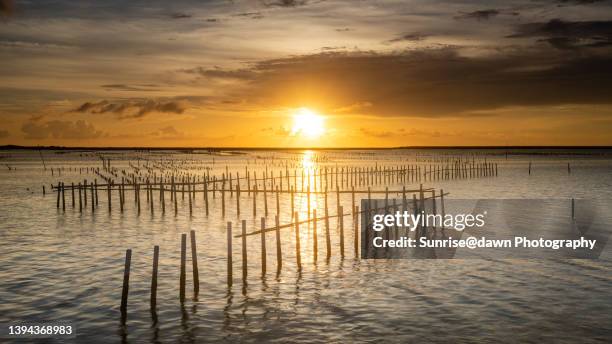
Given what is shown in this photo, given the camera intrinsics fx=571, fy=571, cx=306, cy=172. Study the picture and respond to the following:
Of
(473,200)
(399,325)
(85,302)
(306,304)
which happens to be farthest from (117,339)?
(473,200)

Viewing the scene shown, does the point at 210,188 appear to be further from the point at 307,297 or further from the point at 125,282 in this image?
the point at 125,282

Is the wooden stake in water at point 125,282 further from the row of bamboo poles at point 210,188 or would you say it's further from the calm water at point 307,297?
the row of bamboo poles at point 210,188

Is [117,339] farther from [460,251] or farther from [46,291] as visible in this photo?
[460,251]

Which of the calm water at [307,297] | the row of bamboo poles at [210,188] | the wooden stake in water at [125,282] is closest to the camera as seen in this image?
the calm water at [307,297]

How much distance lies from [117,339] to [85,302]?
3.45 metres

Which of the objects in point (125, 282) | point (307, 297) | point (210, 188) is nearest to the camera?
point (125, 282)

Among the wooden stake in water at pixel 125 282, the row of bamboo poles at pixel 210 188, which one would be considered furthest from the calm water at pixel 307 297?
the row of bamboo poles at pixel 210 188

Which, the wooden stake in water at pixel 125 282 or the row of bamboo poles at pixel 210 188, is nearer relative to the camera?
the wooden stake in water at pixel 125 282

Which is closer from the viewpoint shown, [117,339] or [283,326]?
[117,339]

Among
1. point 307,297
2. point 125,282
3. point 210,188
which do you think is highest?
point 125,282

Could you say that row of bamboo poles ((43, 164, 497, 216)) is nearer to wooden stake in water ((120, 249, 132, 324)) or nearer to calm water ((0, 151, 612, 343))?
calm water ((0, 151, 612, 343))

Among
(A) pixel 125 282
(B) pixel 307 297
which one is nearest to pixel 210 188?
(B) pixel 307 297

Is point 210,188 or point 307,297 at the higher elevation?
point 210,188

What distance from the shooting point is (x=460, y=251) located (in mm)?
23125
